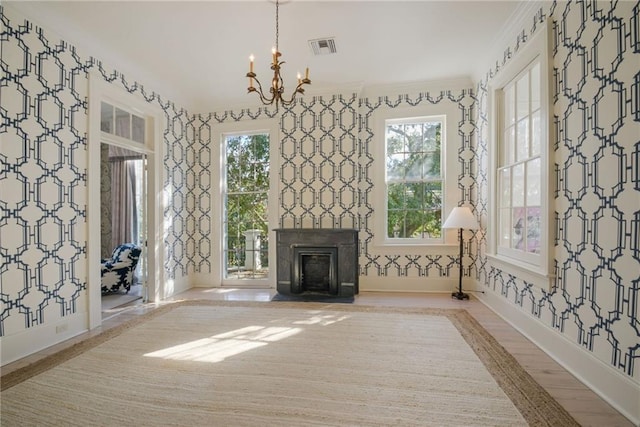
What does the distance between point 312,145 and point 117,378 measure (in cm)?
336

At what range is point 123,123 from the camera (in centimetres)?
348

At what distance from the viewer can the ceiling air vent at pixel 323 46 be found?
2982mm

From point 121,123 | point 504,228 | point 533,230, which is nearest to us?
point 533,230

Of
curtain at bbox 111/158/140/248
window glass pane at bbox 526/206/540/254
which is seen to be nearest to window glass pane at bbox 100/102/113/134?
curtain at bbox 111/158/140/248

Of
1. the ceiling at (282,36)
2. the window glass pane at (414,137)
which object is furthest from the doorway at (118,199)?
the window glass pane at (414,137)

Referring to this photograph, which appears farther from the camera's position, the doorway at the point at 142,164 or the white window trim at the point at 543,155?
the doorway at the point at 142,164

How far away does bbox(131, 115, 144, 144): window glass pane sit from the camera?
3.63 metres

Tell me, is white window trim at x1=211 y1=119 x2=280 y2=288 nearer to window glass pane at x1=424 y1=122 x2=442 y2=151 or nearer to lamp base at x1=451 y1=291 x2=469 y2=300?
window glass pane at x1=424 y1=122 x2=442 y2=151

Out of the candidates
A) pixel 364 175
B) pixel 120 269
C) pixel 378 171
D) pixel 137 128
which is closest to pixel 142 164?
pixel 137 128

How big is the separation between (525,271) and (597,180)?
1.04 meters

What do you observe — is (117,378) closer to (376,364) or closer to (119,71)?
(376,364)

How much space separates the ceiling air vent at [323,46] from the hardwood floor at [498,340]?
2.98m

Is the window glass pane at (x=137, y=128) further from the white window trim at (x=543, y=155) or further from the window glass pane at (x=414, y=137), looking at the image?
the white window trim at (x=543, y=155)

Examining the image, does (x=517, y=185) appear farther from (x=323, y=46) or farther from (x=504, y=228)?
(x=323, y=46)
